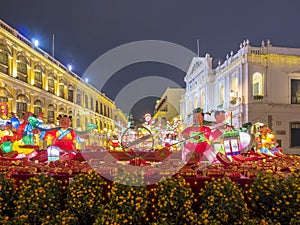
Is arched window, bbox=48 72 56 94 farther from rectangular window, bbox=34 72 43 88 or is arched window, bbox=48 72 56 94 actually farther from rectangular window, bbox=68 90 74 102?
rectangular window, bbox=68 90 74 102

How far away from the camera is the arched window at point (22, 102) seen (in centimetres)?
2521

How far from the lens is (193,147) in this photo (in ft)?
26.4

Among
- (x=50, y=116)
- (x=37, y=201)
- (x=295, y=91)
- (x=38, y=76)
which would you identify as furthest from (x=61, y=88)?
(x=37, y=201)

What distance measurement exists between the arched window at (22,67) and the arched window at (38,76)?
6.92 ft

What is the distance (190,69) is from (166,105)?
65.9 ft

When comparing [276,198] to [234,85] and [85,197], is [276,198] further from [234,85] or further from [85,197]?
[234,85]

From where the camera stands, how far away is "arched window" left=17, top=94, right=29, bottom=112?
25211 millimetres

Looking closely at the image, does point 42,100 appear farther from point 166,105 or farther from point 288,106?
point 166,105

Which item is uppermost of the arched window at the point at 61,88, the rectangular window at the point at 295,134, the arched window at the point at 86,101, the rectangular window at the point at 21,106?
the arched window at the point at 61,88

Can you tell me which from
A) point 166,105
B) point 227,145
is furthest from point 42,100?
point 166,105

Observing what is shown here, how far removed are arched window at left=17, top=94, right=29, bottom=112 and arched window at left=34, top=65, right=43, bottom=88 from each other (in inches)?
122

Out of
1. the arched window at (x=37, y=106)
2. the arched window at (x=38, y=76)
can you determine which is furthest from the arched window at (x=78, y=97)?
the arched window at (x=37, y=106)

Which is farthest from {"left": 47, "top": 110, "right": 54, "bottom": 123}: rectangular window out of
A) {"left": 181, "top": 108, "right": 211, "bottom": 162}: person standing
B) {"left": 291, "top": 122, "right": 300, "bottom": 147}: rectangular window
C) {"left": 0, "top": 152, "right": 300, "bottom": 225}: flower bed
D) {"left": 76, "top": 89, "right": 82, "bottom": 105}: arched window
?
{"left": 0, "top": 152, "right": 300, "bottom": 225}: flower bed

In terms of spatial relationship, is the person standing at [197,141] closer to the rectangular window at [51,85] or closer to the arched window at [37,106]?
the arched window at [37,106]
